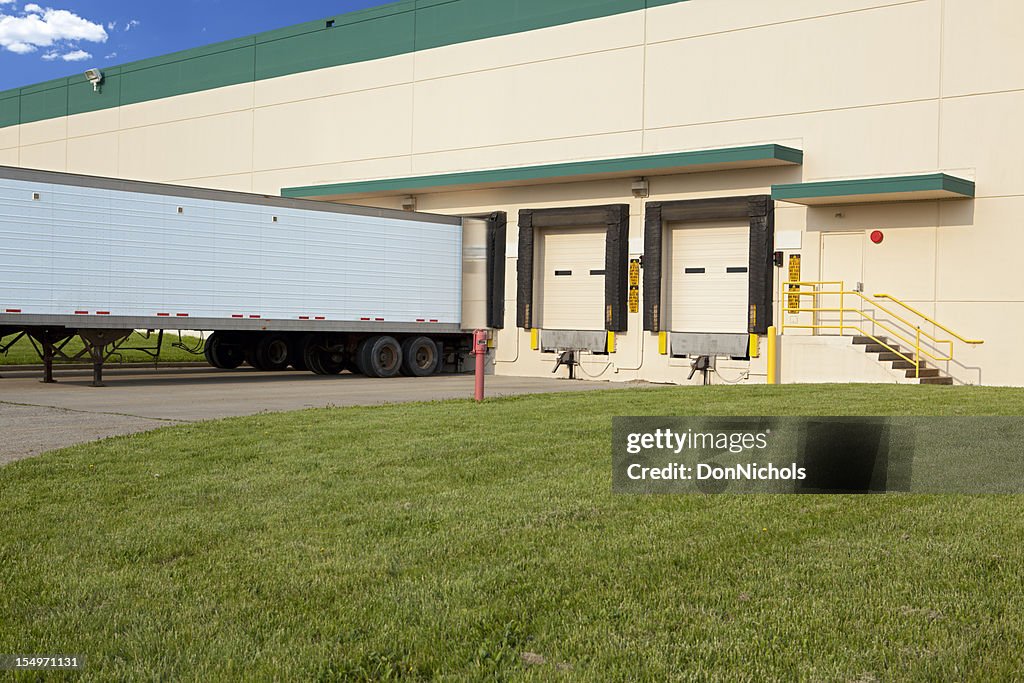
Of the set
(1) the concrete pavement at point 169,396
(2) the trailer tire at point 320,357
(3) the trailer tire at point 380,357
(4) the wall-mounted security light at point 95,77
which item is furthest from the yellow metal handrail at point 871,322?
(4) the wall-mounted security light at point 95,77

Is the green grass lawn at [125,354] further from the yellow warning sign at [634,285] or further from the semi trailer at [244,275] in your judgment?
the yellow warning sign at [634,285]

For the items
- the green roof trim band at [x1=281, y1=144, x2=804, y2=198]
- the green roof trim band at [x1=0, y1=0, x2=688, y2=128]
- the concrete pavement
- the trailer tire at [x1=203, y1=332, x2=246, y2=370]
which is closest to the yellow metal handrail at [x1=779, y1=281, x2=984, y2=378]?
the green roof trim band at [x1=281, y1=144, x2=804, y2=198]

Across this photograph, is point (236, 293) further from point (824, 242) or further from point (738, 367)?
point (824, 242)

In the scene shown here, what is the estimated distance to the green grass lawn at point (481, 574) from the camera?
461 centimetres

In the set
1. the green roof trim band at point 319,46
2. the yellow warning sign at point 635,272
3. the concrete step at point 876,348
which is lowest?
the concrete step at point 876,348

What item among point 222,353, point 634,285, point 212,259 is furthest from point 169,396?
point 634,285

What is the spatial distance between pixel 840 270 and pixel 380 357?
11.0 m

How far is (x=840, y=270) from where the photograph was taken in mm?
22953

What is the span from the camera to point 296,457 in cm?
991

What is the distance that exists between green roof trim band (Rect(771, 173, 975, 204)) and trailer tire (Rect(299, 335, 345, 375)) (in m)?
11.4

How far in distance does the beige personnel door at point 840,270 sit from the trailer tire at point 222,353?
1581cm

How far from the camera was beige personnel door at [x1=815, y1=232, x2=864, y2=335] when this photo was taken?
22.8 meters

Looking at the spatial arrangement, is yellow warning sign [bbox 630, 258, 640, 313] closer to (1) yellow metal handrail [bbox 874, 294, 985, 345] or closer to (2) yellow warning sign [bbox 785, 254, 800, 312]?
(2) yellow warning sign [bbox 785, 254, 800, 312]

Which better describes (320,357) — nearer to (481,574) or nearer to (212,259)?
(212,259)
